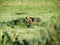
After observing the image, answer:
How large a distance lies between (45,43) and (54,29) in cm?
18

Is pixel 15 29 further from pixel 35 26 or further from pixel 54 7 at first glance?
pixel 54 7

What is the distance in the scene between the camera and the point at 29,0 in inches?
71.9

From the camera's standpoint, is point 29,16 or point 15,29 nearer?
point 15,29

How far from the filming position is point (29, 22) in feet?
5.33

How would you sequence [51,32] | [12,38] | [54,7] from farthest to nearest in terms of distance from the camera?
[54,7] → [51,32] → [12,38]

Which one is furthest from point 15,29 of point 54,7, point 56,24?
point 54,7

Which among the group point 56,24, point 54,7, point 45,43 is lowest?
point 45,43

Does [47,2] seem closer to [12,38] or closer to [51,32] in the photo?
[51,32]

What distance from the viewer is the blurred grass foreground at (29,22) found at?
59.8 inches

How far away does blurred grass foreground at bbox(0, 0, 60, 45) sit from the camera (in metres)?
1.52

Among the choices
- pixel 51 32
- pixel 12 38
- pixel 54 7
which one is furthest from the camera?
pixel 54 7

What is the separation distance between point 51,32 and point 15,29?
36 centimetres

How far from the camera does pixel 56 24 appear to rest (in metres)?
1.67

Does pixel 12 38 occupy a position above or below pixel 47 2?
below
